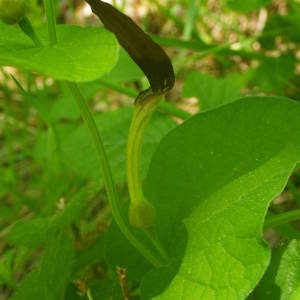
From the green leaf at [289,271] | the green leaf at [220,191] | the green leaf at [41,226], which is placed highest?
the green leaf at [220,191]

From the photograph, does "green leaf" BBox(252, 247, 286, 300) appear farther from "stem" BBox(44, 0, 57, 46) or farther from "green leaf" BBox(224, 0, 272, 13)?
"green leaf" BBox(224, 0, 272, 13)

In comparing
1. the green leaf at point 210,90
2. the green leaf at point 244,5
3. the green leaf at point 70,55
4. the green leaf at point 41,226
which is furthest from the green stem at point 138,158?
the green leaf at point 244,5

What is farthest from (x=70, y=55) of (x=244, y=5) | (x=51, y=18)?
(x=244, y=5)

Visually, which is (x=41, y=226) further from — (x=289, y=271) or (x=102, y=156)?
(x=289, y=271)

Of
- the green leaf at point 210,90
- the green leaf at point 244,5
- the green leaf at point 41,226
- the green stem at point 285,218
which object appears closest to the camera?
the green stem at point 285,218

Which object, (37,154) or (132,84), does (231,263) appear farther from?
(132,84)

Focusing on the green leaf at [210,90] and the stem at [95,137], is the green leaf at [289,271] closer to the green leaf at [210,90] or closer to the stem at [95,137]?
the stem at [95,137]

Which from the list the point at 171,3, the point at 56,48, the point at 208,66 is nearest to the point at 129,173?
the point at 56,48
